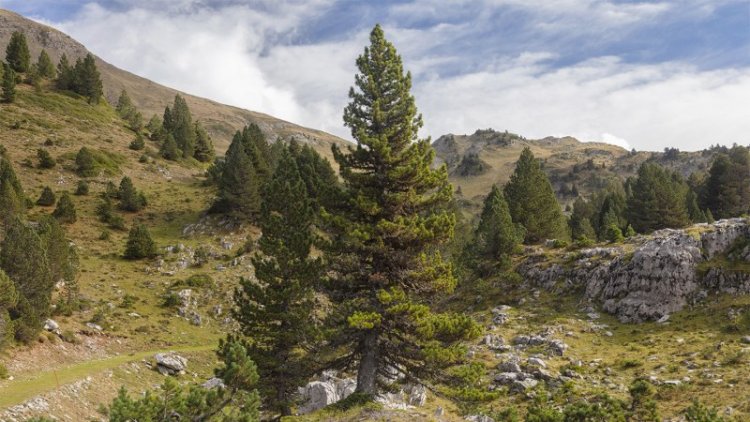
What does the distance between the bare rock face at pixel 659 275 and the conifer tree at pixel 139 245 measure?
48.4m

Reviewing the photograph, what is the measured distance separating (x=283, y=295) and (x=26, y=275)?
837 inches

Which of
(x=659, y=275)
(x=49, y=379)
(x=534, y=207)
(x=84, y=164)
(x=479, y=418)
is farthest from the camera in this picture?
(x=84, y=164)

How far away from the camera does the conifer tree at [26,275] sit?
31234 millimetres

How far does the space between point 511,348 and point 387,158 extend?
75.2ft

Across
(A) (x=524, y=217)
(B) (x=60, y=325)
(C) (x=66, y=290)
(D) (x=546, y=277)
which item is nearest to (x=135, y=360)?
(B) (x=60, y=325)

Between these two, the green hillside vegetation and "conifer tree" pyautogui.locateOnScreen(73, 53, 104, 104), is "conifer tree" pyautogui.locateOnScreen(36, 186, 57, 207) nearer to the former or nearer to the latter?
the green hillside vegetation

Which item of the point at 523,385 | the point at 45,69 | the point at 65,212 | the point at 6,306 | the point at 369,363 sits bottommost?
the point at 523,385

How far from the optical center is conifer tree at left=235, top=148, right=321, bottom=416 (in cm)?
2397

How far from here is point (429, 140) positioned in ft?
75.3

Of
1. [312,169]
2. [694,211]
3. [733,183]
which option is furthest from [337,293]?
[733,183]

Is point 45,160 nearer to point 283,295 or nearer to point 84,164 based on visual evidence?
point 84,164

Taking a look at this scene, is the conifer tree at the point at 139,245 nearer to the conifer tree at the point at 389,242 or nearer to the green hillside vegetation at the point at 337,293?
the green hillside vegetation at the point at 337,293

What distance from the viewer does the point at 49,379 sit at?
A: 28000 millimetres

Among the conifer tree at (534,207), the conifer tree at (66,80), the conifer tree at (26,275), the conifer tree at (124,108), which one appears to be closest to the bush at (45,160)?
the conifer tree at (66,80)
